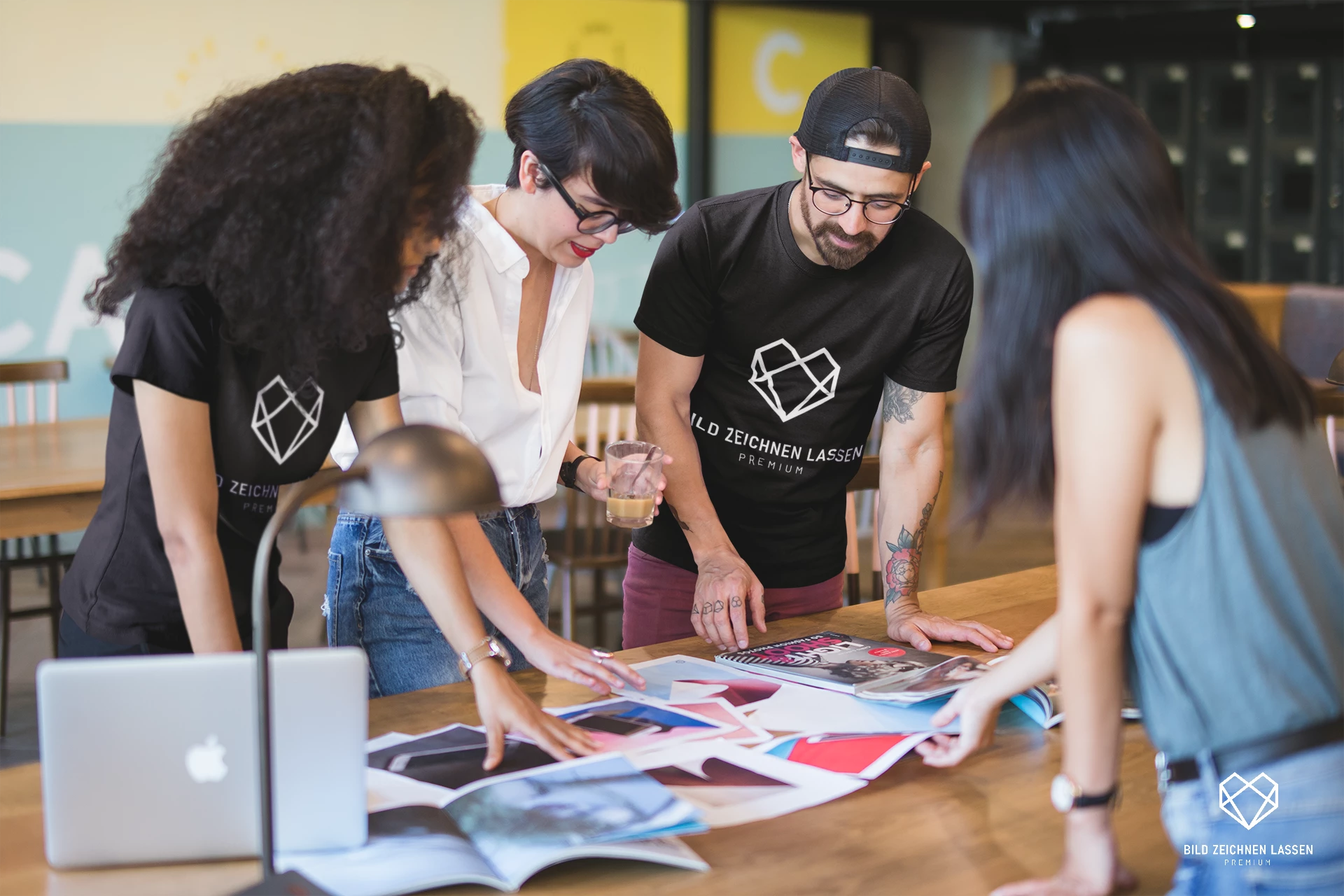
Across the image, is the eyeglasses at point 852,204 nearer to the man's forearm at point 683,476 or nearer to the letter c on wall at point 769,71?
the man's forearm at point 683,476

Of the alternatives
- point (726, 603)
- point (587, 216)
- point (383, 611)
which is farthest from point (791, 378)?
point (383, 611)

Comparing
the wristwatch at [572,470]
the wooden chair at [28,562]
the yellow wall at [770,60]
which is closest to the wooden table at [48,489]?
the wooden chair at [28,562]

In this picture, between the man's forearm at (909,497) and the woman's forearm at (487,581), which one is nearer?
the woman's forearm at (487,581)

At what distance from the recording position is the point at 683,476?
2123 millimetres

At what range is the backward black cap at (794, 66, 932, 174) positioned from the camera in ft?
6.20

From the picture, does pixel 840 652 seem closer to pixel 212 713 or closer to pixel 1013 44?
pixel 212 713

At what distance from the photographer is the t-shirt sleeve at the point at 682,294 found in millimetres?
2109

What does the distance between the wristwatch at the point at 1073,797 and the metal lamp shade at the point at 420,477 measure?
581 millimetres

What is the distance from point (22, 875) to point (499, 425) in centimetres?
85

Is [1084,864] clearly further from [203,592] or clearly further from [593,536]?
[593,536]

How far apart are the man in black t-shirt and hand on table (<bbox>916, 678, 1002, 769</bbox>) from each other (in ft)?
1.76

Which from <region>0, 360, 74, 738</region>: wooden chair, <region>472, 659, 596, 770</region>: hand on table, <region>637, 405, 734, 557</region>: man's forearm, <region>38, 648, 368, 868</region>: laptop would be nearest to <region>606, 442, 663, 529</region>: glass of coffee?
<region>637, 405, 734, 557</region>: man's forearm

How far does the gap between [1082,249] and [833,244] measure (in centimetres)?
98

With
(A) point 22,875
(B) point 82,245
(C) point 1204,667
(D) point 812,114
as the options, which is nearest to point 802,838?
(C) point 1204,667
